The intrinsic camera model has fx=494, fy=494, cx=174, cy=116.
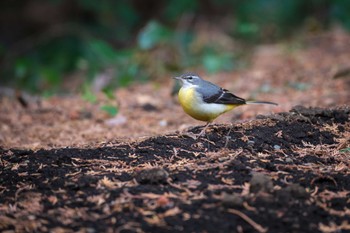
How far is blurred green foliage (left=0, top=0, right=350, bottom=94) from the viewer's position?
403 inches

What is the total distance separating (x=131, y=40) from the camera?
13336mm

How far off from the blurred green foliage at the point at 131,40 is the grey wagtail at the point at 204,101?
13.3 ft

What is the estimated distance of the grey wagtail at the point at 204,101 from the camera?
224 inches

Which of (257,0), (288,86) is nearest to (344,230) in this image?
(288,86)

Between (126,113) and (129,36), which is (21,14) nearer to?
(129,36)

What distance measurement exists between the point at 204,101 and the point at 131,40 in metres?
7.96

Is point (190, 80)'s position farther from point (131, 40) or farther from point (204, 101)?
point (131, 40)

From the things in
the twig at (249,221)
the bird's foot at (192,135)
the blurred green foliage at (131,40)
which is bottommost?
the twig at (249,221)

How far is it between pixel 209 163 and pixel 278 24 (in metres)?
8.97

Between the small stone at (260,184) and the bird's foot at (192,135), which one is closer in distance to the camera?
the small stone at (260,184)

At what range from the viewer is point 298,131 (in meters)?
5.21

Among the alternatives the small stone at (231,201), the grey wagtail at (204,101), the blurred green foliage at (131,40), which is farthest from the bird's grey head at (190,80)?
the blurred green foliage at (131,40)

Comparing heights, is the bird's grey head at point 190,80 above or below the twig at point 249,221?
above

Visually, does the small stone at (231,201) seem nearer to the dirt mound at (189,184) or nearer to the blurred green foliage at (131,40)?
the dirt mound at (189,184)
